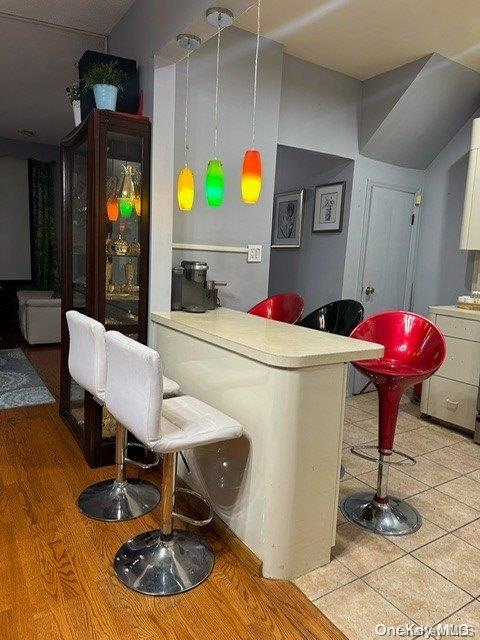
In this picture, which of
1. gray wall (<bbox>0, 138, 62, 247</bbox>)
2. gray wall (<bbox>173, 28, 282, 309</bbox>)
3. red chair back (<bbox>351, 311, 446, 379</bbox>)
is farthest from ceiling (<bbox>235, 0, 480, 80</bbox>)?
gray wall (<bbox>0, 138, 62, 247</bbox>)

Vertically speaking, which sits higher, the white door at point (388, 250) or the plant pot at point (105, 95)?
the plant pot at point (105, 95)

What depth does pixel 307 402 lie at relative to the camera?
1.70 meters

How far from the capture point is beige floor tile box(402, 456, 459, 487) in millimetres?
2717

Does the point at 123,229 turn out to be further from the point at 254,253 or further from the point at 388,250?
the point at 388,250

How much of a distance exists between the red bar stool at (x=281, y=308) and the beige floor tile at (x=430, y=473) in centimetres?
121

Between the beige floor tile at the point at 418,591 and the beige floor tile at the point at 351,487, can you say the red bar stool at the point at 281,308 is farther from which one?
the beige floor tile at the point at 418,591

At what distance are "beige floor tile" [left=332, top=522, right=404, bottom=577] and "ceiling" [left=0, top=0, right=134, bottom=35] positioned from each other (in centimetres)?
317

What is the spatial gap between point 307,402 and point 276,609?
0.75 metres

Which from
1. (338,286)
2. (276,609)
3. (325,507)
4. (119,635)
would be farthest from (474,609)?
(338,286)

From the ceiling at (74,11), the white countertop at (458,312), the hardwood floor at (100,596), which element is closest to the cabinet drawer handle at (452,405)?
the white countertop at (458,312)

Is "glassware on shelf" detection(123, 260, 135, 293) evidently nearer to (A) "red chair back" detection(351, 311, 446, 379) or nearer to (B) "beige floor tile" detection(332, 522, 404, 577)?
(A) "red chair back" detection(351, 311, 446, 379)

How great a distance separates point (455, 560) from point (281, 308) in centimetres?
169

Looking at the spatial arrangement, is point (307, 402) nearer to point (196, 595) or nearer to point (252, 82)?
point (196, 595)

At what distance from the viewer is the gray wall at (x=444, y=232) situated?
4129mm
